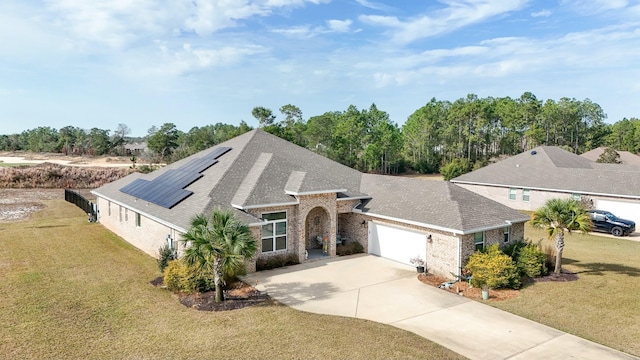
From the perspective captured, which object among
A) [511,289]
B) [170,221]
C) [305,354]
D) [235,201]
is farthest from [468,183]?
[305,354]

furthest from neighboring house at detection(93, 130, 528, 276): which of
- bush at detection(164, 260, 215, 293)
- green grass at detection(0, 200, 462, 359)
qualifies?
green grass at detection(0, 200, 462, 359)

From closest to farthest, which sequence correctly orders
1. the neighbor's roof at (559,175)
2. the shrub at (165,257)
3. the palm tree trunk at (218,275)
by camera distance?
the palm tree trunk at (218,275)
the shrub at (165,257)
the neighbor's roof at (559,175)

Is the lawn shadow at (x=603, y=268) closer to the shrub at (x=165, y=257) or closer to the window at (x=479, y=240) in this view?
the window at (x=479, y=240)

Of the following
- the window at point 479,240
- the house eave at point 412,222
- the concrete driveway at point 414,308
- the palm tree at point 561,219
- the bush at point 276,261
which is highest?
the palm tree at point 561,219

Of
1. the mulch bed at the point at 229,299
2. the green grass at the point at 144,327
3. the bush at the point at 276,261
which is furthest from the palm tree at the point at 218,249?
the bush at the point at 276,261

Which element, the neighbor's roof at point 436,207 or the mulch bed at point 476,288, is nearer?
the mulch bed at point 476,288

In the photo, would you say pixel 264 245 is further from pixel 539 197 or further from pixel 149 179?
pixel 539 197

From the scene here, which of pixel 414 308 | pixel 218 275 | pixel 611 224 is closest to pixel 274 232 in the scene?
pixel 218 275

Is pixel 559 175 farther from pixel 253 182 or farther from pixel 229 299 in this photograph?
pixel 229 299
